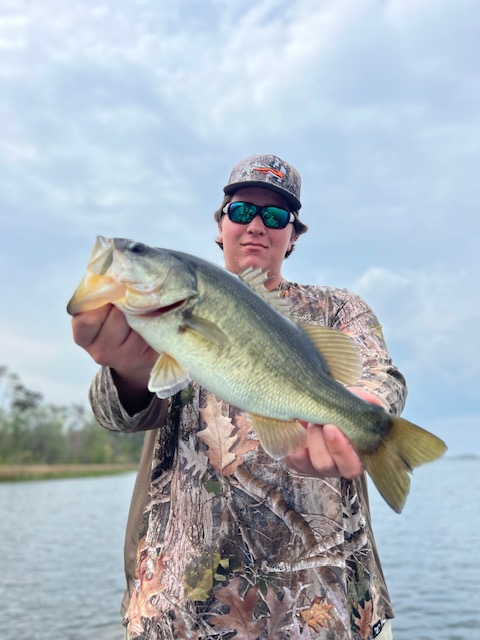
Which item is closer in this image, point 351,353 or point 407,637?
point 351,353

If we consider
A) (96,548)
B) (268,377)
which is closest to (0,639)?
(96,548)

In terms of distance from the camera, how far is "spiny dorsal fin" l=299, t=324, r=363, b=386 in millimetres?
2586

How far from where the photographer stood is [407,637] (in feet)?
40.0

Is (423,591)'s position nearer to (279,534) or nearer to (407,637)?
(407,637)

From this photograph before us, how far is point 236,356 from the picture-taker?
2.34m

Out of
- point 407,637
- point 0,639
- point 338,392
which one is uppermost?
point 338,392

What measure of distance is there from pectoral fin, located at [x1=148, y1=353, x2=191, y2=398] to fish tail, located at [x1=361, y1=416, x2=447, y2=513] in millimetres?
800

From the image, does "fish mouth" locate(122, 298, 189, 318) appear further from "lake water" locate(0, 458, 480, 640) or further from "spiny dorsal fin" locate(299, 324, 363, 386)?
"lake water" locate(0, 458, 480, 640)

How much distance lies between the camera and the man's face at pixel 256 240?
367 cm

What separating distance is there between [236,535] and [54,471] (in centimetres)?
7371

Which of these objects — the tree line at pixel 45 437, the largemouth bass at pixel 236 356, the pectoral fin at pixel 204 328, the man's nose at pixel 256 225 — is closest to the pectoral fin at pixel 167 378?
the largemouth bass at pixel 236 356

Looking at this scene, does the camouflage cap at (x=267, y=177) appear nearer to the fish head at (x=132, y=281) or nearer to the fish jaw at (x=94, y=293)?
the fish head at (x=132, y=281)

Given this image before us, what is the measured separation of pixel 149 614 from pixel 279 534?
0.77 m

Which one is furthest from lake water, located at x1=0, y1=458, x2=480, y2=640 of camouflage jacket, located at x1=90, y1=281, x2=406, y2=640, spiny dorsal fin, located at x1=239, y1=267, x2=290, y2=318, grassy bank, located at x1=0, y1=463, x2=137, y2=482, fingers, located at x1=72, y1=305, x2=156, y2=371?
grassy bank, located at x1=0, y1=463, x2=137, y2=482
